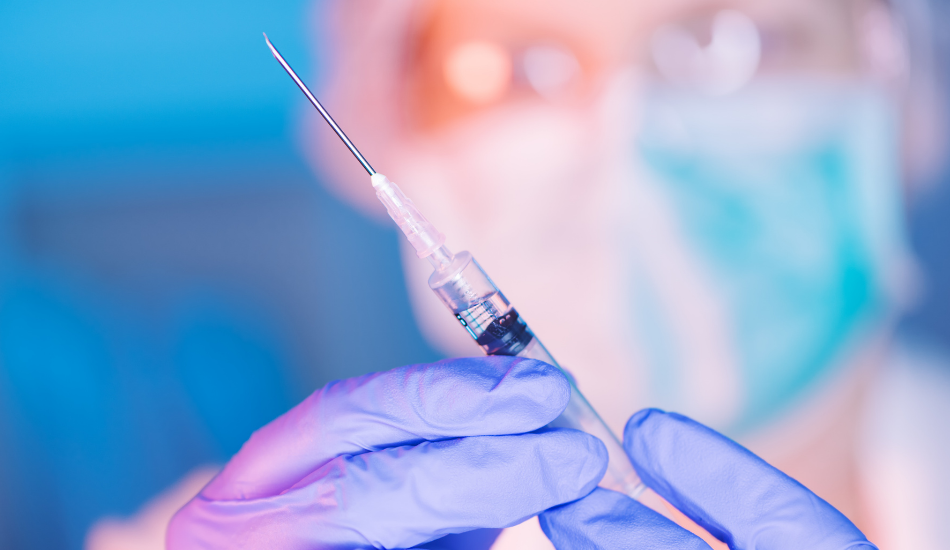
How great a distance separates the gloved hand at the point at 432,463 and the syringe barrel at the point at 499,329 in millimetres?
33

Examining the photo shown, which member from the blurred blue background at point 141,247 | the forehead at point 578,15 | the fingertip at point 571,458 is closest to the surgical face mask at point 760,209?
the forehead at point 578,15

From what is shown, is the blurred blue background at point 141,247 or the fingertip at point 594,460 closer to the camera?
the fingertip at point 594,460

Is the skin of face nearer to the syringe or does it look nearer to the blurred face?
the blurred face

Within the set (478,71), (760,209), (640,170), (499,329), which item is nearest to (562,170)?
(640,170)

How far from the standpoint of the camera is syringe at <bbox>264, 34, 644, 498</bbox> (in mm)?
583

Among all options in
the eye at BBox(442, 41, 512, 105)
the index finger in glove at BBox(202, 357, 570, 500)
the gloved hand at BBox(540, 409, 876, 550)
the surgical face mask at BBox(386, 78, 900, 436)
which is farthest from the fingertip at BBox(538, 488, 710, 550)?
the eye at BBox(442, 41, 512, 105)

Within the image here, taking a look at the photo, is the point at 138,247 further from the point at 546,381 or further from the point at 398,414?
the point at 546,381

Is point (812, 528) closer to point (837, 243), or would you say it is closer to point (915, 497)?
point (837, 243)

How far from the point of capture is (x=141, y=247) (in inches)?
47.6

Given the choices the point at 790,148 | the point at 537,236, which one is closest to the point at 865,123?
the point at 790,148

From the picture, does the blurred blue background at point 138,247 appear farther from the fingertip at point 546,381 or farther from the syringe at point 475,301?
the fingertip at point 546,381

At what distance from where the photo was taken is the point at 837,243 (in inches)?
55.4

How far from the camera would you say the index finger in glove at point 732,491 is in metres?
0.65

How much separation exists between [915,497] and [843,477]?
0.27 m
